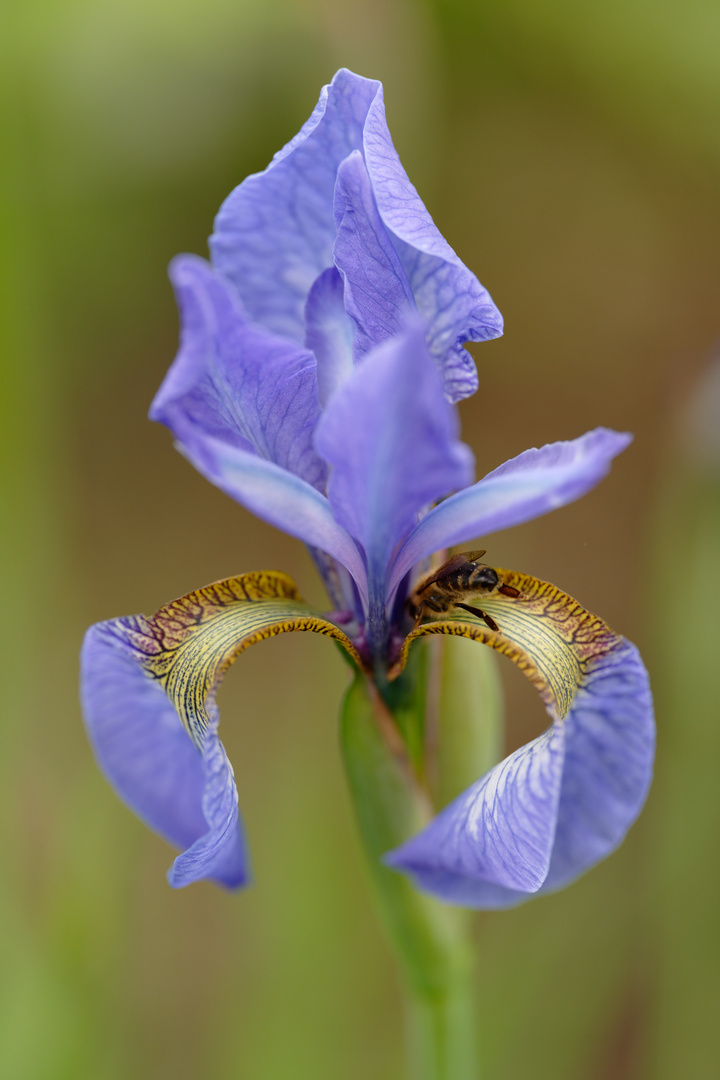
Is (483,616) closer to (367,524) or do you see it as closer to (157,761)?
(367,524)

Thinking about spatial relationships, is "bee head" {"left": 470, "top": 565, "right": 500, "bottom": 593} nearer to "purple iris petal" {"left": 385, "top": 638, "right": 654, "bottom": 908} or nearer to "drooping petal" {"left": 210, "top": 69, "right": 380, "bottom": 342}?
"purple iris petal" {"left": 385, "top": 638, "right": 654, "bottom": 908}

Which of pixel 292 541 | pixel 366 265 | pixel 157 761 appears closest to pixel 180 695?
pixel 157 761

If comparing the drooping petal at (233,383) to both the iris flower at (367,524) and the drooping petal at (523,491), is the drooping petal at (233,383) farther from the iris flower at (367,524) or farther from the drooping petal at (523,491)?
the drooping petal at (523,491)

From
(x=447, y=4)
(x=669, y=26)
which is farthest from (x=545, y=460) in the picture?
(x=447, y=4)

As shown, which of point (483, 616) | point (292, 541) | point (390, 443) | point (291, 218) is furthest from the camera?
point (292, 541)

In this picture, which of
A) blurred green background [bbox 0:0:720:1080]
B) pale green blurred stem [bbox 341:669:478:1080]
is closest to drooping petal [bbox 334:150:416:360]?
pale green blurred stem [bbox 341:669:478:1080]

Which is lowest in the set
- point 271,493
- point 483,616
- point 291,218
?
point 483,616

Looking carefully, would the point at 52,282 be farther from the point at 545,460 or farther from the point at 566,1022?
the point at 566,1022
